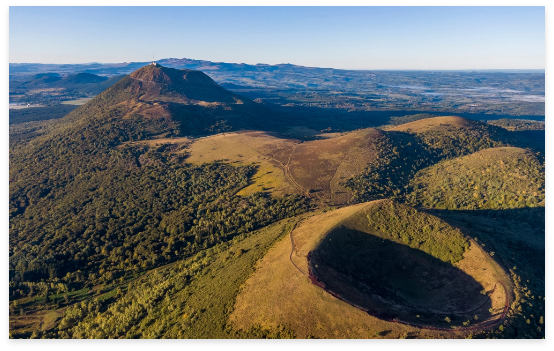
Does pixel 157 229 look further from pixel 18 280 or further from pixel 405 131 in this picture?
pixel 405 131

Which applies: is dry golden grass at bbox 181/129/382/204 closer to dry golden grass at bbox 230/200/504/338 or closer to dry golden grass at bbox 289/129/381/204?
dry golden grass at bbox 289/129/381/204

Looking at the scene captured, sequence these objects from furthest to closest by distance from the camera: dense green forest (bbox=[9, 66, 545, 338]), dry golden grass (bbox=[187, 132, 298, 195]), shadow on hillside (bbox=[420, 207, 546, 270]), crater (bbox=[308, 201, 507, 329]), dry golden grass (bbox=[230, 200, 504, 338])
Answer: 1. dry golden grass (bbox=[187, 132, 298, 195])
2. shadow on hillside (bbox=[420, 207, 546, 270])
3. dense green forest (bbox=[9, 66, 545, 338])
4. crater (bbox=[308, 201, 507, 329])
5. dry golden grass (bbox=[230, 200, 504, 338])

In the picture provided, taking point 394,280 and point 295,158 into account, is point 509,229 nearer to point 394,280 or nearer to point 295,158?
point 394,280

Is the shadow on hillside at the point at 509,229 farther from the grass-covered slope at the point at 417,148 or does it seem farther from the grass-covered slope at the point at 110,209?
the grass-covered slope at the point at 110,209

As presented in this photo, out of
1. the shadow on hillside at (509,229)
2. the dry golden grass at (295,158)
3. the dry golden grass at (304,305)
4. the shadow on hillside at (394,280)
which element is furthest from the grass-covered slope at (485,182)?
the shadow on hillside at (394,280)

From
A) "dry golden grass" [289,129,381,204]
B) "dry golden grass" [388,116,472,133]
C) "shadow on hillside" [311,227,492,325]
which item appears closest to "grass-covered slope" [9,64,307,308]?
"dry golden grass" [289,129,381,204]

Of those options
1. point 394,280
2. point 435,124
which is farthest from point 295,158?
point 435,124
